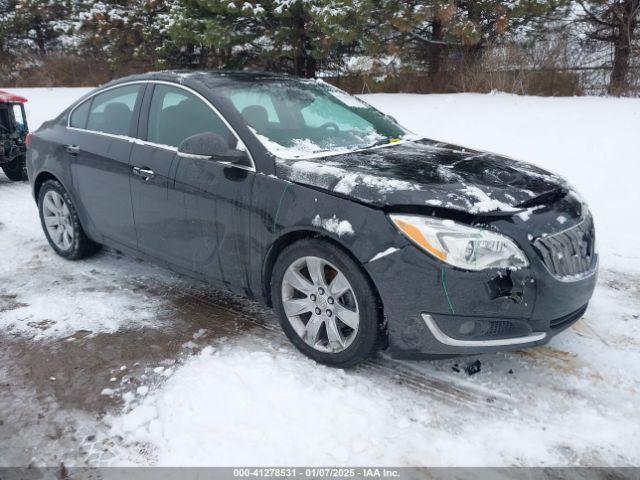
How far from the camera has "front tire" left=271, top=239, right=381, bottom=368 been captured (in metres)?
2.69

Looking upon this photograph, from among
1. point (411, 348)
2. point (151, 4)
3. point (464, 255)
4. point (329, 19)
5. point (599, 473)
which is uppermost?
point (151, 4)

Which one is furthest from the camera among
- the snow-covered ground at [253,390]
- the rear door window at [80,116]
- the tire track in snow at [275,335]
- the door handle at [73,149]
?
the rear door window at [80,116]

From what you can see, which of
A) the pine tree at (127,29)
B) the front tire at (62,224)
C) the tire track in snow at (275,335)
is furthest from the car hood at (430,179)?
the pine tree at (127,29)

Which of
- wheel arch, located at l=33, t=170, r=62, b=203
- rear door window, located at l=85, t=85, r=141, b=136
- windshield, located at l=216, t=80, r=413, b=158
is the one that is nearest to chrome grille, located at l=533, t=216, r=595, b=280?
windshield, located at l=216, t=80, r=413, b=158

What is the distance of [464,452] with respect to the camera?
233 centimetres

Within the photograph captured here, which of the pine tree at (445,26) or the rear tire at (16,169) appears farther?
the pine tree at (445,26)

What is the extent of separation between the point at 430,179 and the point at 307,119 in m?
1.19

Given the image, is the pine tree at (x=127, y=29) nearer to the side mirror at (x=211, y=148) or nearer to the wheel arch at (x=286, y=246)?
the side mirror at (x=211, y=148)

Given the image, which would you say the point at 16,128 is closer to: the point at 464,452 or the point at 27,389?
the point at 27,389

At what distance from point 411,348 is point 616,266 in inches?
108

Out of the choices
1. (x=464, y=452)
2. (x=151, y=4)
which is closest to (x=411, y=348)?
(x=464, y=452)

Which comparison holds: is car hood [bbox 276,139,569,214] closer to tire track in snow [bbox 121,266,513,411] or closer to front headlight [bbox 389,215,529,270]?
front headlight [bbox 389,215,529,270]

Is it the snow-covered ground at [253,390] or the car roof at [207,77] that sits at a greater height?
the car roof at [207,77]

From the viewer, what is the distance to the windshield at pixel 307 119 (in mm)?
3266
